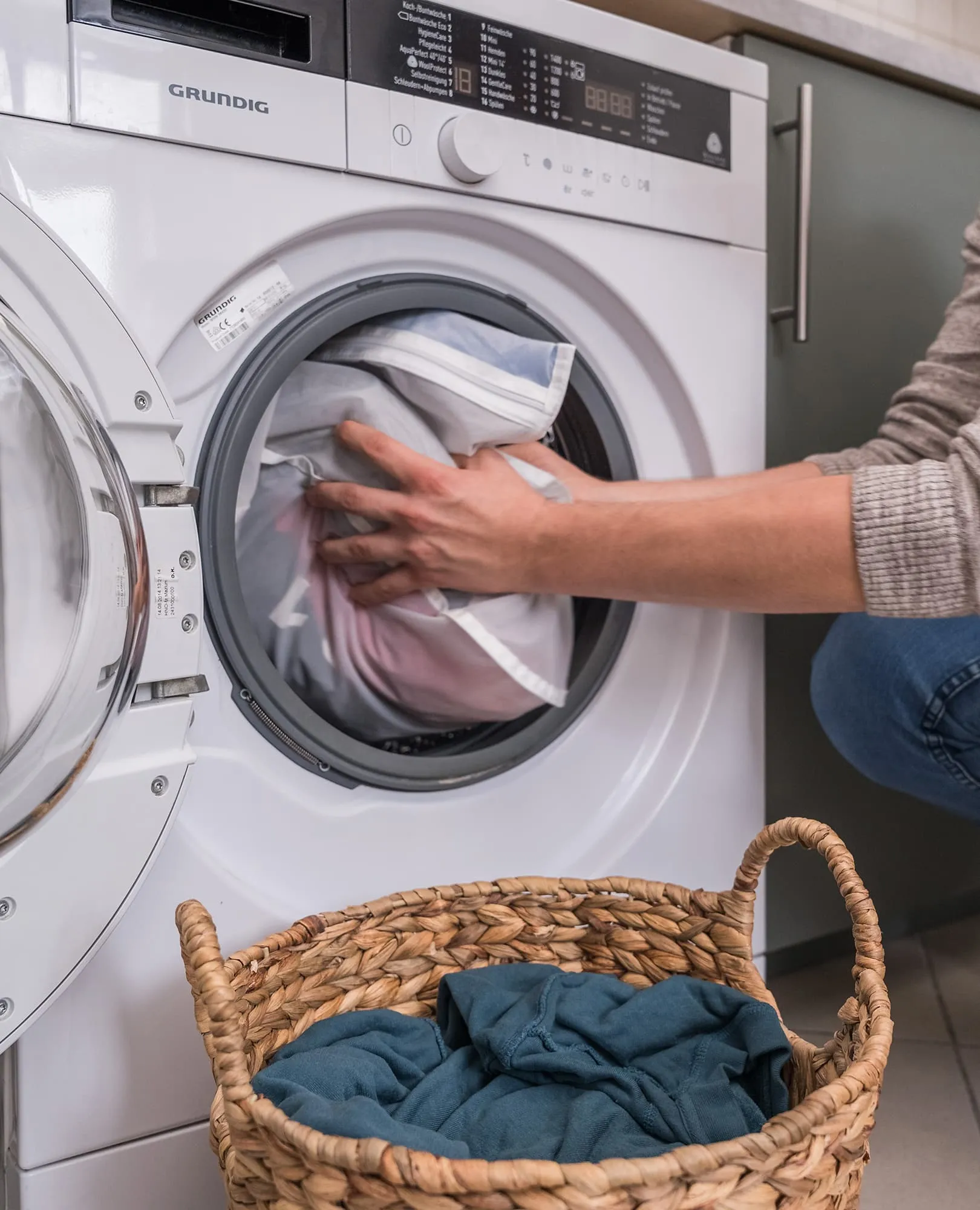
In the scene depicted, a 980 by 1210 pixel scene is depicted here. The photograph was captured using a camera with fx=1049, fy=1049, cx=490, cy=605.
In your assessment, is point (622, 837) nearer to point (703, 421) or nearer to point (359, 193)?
point (703, 421)

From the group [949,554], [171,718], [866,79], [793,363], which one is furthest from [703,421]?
[171,718]

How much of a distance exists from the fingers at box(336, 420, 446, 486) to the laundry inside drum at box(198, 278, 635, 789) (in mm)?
19

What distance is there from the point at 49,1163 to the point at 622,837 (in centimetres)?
48

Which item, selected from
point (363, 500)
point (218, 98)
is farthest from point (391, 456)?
point (218, 98)

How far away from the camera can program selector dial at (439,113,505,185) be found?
2.48 feet

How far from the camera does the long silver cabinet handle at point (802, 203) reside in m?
0.98

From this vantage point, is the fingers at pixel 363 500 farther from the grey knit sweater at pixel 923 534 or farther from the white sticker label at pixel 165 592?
the grey knit sweater at pixel 923 534

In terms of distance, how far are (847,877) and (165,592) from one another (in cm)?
46

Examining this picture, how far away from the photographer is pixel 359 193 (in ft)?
2.42

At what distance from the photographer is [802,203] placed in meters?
0.99

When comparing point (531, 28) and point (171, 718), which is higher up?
point (531, 28)

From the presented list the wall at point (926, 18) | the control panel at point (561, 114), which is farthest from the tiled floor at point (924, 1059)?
the wall at point (926, 18)

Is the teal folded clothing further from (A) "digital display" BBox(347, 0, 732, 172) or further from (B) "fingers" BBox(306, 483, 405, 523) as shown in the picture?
(A) "digital display" BBox(347, 0, 732, 172)

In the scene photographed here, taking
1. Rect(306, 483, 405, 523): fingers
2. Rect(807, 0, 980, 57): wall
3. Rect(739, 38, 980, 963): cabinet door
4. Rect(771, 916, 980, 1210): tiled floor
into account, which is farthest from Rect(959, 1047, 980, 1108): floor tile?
Rect(807, 0, 980, 57): wall
